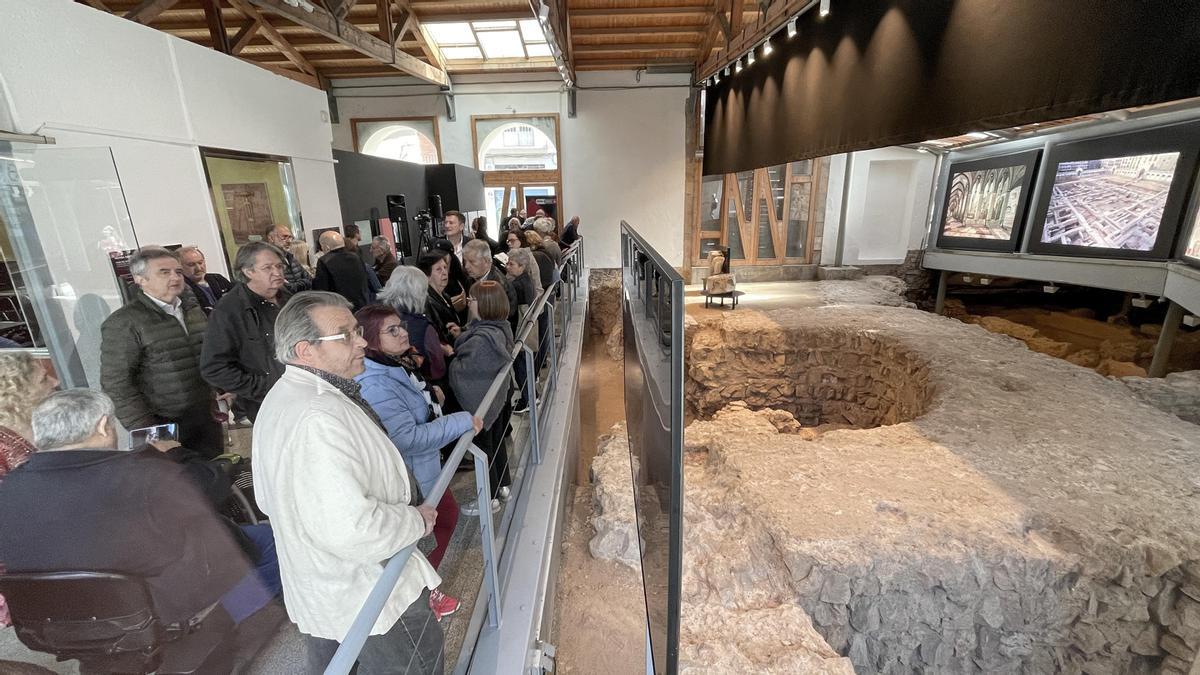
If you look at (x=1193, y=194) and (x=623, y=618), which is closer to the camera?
(x=623, y=618)

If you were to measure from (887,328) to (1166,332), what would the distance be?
3968mm

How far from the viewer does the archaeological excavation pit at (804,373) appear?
6.55 metres

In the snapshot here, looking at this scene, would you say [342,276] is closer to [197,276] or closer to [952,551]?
[197,276]

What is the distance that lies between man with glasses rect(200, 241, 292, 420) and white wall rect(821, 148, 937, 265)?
12146 mm

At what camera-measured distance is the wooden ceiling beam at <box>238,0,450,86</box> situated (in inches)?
205

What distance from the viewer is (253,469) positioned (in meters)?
1.31

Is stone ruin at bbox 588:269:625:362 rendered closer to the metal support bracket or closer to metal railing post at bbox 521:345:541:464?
metal railing post at bbox 521:345:541:464

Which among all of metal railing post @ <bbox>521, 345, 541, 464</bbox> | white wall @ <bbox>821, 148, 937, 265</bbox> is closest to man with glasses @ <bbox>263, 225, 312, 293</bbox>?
metal railing post @ <bbox>521, 345, 541, 464</bbox>

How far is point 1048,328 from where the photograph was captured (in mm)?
10531

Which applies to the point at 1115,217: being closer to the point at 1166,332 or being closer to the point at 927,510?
the point at 1166,332

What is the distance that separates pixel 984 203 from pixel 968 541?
10246 mm

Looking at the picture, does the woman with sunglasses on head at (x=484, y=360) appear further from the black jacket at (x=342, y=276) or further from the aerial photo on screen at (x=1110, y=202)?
the aerial photo on screen at (x=1110, y=202)

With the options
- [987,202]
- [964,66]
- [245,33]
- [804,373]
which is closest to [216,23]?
[245,33]

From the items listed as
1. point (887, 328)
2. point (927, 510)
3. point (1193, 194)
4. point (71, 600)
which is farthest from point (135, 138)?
point (1193, 194)
